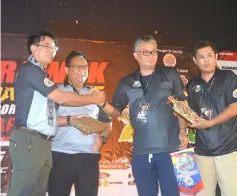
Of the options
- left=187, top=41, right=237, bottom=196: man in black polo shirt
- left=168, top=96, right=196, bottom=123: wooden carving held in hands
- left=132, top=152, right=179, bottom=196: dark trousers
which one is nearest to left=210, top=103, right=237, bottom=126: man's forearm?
left=187, top=41, right=237, bottom=196: man in black polo shirt

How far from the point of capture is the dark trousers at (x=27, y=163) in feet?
7.53

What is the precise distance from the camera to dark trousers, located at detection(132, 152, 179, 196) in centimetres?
251

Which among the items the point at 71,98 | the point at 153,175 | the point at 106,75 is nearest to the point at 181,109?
the point at 153,175

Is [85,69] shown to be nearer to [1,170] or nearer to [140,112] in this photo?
[140,112]

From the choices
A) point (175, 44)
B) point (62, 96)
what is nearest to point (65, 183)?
point (62, 96)

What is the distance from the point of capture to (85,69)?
301 cm

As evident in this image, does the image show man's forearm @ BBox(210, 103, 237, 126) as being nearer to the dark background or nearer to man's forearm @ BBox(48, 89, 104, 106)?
man's forearm @ BBox(48, 89, 104, 106)

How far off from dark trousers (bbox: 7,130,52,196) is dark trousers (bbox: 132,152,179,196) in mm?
717

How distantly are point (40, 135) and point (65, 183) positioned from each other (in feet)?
1.88

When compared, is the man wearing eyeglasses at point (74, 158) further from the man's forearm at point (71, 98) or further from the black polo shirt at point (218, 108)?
the black polo shirt at point (218, 108)

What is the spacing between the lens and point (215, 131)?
2812 millimetres

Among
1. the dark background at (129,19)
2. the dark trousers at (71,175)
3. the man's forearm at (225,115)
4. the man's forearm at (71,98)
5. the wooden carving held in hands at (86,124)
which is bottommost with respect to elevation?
the dark trousers at (71,175)

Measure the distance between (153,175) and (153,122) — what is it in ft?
1.30

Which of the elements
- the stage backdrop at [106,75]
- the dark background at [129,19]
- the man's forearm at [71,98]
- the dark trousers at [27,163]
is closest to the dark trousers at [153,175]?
the man's forearm at [71,98]
